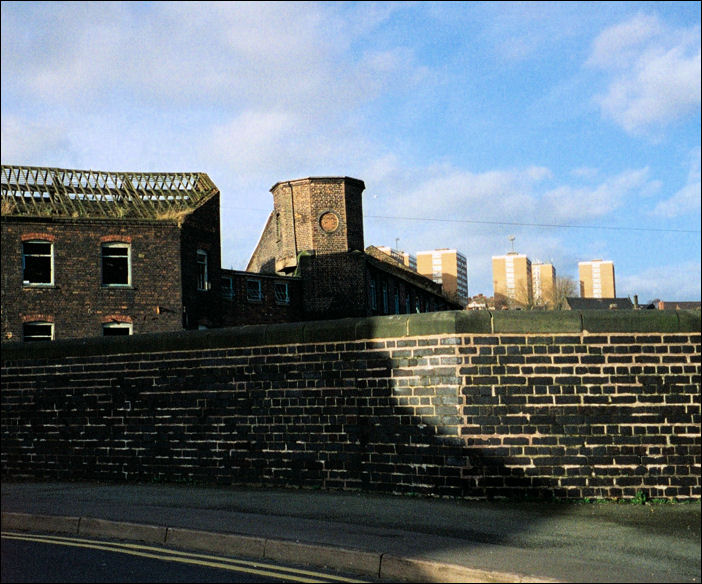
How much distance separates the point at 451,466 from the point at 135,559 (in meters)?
4.55

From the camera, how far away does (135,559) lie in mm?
7625

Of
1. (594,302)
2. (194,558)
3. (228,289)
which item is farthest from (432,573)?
(594,302)

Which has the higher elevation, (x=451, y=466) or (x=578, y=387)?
(x=578, y=387)

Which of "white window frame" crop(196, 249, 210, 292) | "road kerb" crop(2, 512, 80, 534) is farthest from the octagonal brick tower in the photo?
"road kerb" crop(2, 512, 80, 534)

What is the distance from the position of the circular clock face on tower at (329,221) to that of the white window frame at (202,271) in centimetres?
1214

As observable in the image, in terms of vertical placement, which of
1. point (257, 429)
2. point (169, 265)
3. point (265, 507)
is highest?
point (169, 265)

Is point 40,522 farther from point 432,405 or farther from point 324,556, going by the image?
point 432,405

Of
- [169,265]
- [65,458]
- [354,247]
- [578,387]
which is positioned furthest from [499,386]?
[354,247]

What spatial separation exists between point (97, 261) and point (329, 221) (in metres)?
17.4

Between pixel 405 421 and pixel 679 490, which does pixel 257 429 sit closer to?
pixel 405 421

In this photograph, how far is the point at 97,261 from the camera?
32.4m

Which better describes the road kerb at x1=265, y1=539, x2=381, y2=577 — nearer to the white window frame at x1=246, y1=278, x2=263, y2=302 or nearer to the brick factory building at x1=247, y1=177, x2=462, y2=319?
the white window frame at x1=246, y1=278, x2=263, y2=302

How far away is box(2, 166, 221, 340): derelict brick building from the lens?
103 feet

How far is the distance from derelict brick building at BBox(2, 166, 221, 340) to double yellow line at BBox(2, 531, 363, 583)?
23416mm
